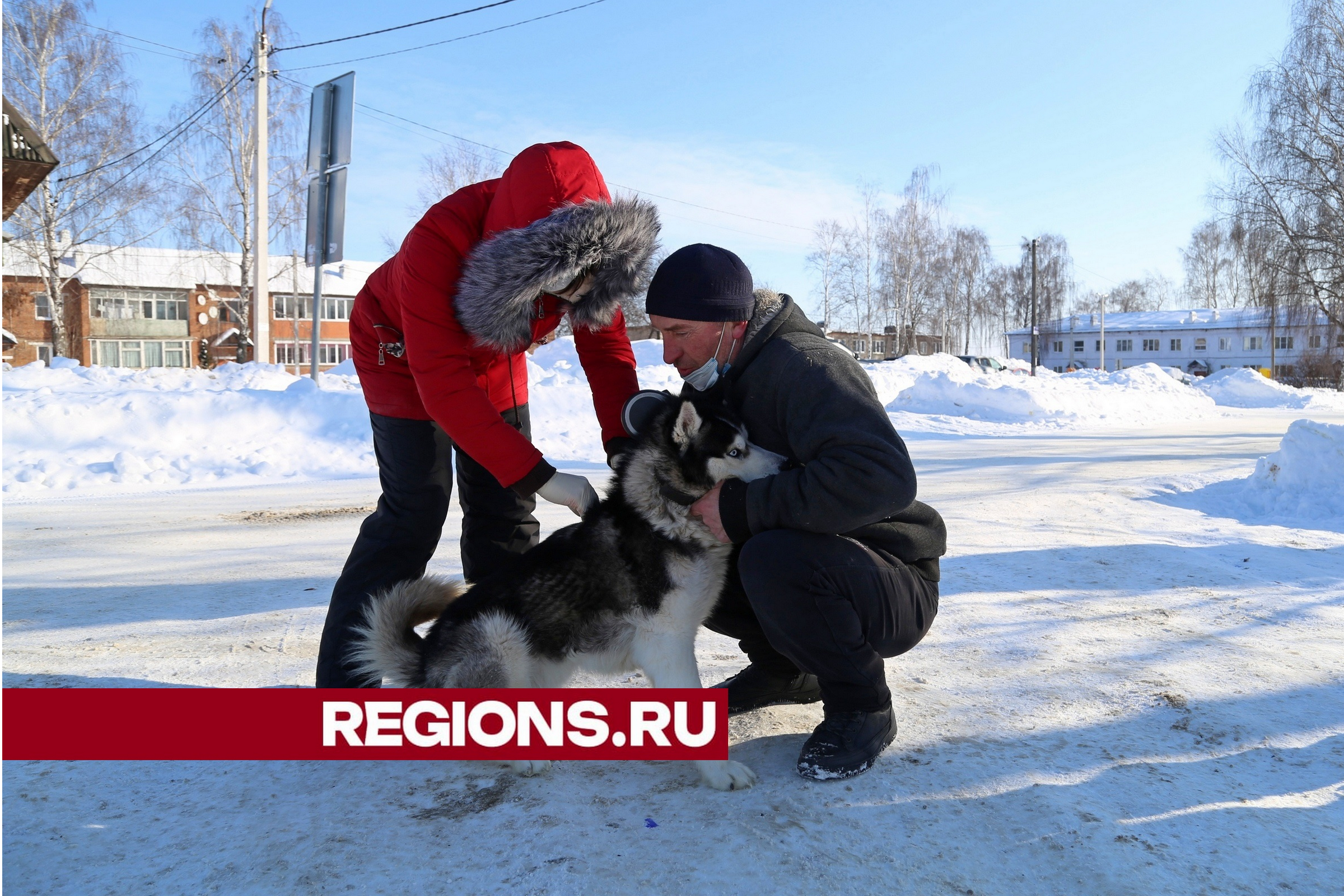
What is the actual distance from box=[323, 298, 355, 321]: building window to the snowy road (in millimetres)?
44968

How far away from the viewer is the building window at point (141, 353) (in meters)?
41.3

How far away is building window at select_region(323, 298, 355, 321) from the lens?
150ft

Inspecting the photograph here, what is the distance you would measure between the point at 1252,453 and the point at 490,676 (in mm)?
11056

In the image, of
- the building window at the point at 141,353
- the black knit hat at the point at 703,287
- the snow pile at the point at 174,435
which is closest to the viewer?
the black knit hat at the point at 703,287

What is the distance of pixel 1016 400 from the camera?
55.9ft

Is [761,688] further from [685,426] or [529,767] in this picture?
[685,426]

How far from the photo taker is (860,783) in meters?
2.32

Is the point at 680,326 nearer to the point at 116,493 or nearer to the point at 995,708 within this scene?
the point at 995,708

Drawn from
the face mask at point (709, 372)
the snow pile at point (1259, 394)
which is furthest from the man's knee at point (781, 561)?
the snow pile at point (1259, 394)

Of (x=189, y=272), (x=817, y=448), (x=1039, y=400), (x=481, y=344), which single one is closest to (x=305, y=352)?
(x=189, y=272)

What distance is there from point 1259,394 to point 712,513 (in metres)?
29.1

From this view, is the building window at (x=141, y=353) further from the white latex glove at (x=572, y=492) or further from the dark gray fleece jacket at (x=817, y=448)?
the dark gray fleece jacket at (x=817, y=448)

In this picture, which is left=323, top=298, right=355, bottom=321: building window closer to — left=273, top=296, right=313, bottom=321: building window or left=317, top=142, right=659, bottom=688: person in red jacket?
left=273, top=296, right=313, bottom=321: building window

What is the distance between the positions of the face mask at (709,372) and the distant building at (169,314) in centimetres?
3662
